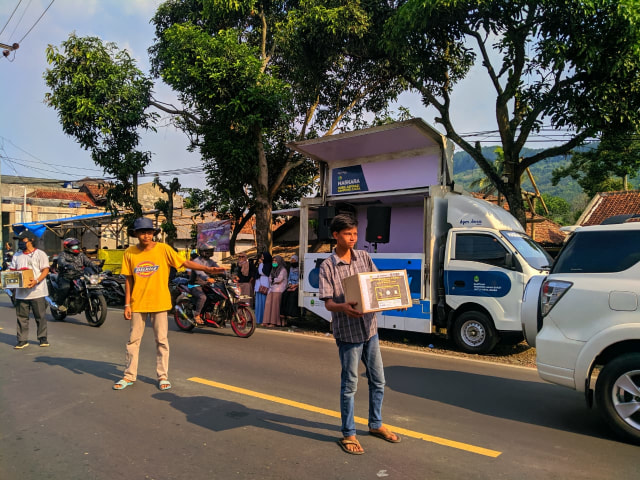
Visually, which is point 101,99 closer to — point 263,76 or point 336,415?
point 263,76

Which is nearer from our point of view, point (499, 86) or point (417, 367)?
point (417, 367)

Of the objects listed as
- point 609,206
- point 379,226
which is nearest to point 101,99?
Result: point 379,226

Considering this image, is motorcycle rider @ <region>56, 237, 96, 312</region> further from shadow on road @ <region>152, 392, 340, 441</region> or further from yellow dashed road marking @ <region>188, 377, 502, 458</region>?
shadow on road @ <region>152, 392, 340, 441</region>

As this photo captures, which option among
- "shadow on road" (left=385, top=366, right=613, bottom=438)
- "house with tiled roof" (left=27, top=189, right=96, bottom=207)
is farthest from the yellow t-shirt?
"house with tiled roof" (left=27, top=189, right=96, bottom=207)

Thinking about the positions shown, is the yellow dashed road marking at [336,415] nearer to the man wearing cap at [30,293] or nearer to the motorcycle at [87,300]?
the man wearing cap at [30,293]

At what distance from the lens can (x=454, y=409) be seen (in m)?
5.04

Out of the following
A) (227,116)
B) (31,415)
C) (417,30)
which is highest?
(417,30)

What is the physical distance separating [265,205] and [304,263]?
4.64 meters

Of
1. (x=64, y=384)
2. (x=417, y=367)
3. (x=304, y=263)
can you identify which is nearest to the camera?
(x=64, y=384)

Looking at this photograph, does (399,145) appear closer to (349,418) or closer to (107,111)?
(349,418)

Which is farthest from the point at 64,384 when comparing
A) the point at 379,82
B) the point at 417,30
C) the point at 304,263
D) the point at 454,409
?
the point at 379,82

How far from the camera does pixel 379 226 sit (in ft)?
31.1

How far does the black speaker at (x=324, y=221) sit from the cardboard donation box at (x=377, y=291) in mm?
6284

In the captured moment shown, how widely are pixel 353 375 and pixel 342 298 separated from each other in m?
0.59
